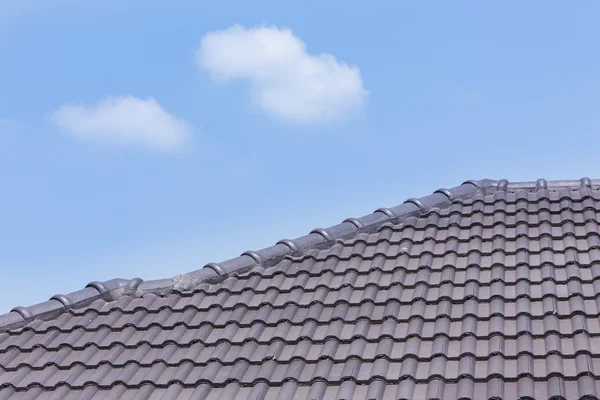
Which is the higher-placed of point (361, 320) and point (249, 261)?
point (249, 261)

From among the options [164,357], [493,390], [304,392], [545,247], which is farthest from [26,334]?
[545,247]

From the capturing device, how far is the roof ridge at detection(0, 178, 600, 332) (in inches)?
296

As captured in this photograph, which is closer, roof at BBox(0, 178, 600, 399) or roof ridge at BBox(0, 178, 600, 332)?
roof at BBox(0, 178, 600, 399)

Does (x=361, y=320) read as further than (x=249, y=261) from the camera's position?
No

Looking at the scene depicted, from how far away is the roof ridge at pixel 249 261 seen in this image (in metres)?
7.51

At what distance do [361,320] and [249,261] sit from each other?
1945mm

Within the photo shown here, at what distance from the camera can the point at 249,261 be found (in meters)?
8.03

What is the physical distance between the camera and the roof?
562 cm

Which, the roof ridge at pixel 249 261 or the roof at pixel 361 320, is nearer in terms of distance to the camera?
the roof at pixel 361 320

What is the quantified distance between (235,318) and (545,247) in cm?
296

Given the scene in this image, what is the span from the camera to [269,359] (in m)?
6.07

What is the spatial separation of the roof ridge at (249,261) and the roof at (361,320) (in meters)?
0.02

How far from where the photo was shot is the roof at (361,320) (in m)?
5.62

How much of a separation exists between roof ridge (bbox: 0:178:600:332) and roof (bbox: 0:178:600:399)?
2 centimetres
